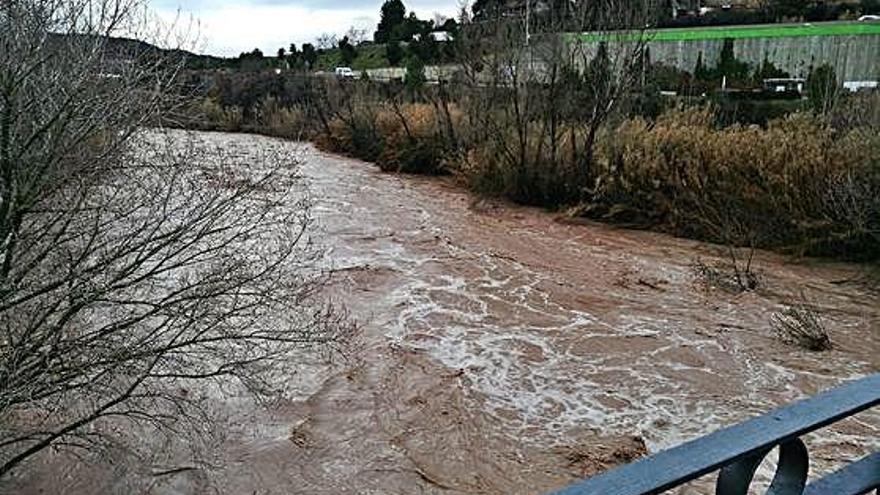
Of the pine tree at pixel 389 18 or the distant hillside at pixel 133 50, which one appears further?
the pine tree at pixel 389 18

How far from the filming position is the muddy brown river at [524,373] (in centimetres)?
503

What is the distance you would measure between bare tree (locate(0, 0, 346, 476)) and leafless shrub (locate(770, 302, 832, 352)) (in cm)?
418

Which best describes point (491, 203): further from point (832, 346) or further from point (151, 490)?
point (151, 490)

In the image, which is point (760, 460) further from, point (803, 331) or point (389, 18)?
point (389, 18)

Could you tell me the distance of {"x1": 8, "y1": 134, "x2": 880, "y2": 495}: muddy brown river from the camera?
503 cm

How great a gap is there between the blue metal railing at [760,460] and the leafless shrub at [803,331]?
6164 mm

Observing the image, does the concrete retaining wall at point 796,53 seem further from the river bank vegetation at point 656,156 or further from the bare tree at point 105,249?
the bare tree at point 105,249

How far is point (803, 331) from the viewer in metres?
7.02

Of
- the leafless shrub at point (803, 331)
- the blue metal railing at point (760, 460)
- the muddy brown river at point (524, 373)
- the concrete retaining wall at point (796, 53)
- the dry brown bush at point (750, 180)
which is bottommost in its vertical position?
the muddy brown river at point (524, 373)

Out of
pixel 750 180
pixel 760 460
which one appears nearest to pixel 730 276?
pixel 750 180

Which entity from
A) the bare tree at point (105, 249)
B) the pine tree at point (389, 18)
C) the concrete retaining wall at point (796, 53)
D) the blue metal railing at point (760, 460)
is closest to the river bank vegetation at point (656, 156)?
the bare tree at point (105, 249)

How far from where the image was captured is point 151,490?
4.80 metres

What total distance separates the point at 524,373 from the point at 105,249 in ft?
11.0

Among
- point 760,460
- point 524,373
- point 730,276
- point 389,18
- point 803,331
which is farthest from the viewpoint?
point 389,18
